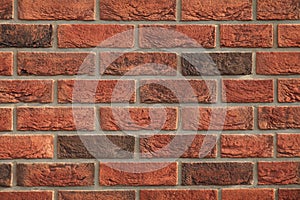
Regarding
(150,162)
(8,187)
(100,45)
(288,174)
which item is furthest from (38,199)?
(288,174)

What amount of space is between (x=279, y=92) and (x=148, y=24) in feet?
1.45

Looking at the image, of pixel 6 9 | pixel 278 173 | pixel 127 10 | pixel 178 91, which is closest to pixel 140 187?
pixel 178 91

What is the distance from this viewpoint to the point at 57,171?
143 centimetres

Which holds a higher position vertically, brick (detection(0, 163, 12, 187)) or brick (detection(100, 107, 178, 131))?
brick (detection(100, 107, 178, 131))

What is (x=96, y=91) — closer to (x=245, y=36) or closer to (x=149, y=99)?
(x=149, y=99)

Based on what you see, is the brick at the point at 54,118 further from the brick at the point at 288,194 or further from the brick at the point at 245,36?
the brick at the point at 288,194

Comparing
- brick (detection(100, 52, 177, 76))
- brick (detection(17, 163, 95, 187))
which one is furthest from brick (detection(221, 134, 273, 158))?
brick (detection(17, 163, 95, 187))

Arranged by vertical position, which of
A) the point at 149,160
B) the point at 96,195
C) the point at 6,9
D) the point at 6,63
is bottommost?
the point at 96,195

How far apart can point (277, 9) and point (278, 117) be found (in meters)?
0.33

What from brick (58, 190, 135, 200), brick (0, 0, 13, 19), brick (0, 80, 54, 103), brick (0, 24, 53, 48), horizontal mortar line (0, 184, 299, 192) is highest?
brick (0, 0, 13, 19)

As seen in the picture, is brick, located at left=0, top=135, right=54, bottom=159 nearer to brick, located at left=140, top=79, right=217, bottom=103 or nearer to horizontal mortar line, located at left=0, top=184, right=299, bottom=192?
horizontal mortar line, located at left=0, top=184, right=299, bottom=192

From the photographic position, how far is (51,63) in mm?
1424

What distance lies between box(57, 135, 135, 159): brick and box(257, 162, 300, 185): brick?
40cm

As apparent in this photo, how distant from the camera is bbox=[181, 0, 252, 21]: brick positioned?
4.74 ft
